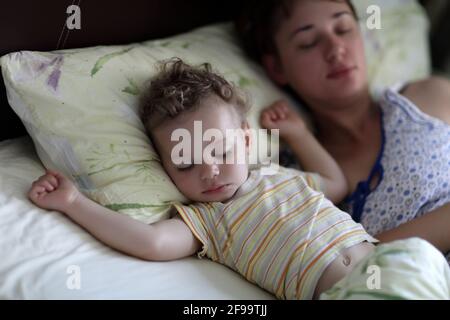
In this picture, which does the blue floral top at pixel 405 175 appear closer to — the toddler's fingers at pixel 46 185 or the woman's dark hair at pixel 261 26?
the woman's dark hair at pixel 261 26

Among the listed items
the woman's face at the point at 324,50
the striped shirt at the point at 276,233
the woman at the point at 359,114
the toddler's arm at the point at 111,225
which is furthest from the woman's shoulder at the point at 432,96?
the toddler's arm at the point at 111,225

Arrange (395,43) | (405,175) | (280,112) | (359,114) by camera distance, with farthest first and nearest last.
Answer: (395,43)
(359,114)
(280,112)
(405,175)

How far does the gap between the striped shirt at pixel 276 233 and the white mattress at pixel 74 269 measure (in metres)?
0.04

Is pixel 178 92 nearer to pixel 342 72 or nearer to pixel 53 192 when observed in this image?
pixel 53 192

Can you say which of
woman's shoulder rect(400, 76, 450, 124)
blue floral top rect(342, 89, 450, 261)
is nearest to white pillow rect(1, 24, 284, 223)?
blue floral top rect(342, 89, 450, 261)

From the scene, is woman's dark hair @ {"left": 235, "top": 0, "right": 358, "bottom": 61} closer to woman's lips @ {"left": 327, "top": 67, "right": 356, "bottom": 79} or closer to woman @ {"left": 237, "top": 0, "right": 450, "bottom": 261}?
woman @ {"left": 237, "top": 0, "right": 450, "bottom": 261}

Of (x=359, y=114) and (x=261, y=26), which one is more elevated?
(x=261, y=26)

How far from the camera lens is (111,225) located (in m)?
0.97

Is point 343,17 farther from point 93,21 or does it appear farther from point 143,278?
point 143,278

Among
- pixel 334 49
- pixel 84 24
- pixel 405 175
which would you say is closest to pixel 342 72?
pixel 334 49

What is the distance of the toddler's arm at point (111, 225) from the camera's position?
964 mm

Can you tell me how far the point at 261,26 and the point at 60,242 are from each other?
0.82 metres

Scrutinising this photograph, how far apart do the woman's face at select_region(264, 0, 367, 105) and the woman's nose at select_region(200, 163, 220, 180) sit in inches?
18.5

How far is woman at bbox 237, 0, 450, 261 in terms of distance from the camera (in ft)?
3.93
